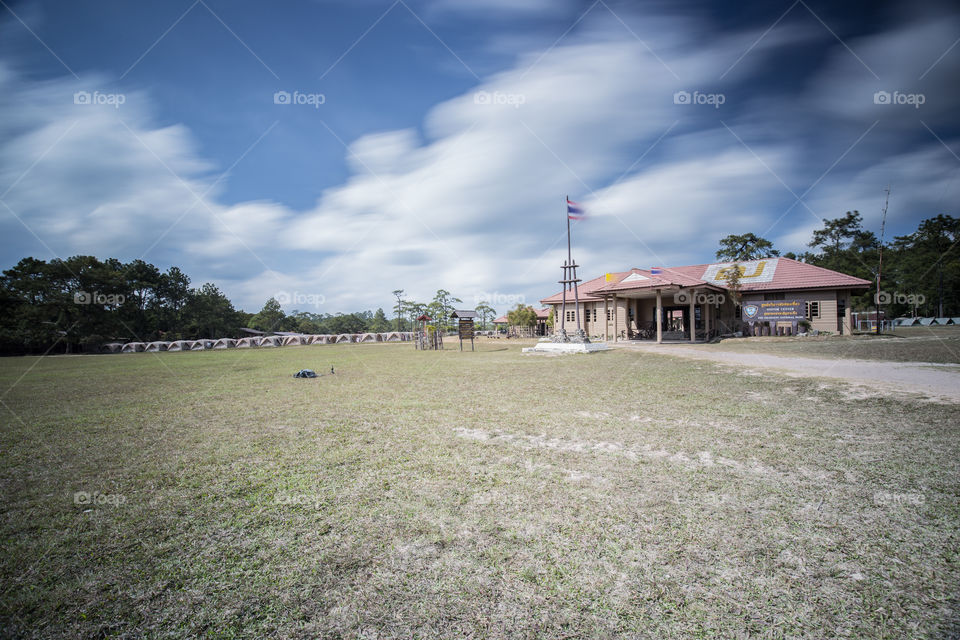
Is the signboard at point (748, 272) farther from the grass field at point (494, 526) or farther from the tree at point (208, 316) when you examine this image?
the tree at point (208, 316)

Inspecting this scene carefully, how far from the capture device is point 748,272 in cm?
2959

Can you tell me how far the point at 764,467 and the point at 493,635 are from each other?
3.41 m

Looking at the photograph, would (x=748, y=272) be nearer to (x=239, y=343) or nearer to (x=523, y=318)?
(x=523, y=318)

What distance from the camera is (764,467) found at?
3.98 m

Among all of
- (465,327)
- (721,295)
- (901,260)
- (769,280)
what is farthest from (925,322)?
(465,327)

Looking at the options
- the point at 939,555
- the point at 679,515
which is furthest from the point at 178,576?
the point at 939,555

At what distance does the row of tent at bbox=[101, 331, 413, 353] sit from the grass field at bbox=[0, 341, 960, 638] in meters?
37.7

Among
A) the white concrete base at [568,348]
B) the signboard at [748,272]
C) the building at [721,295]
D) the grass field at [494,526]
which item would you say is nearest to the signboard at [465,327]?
the building at [721,295]

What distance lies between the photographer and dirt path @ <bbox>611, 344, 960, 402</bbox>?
294 inches

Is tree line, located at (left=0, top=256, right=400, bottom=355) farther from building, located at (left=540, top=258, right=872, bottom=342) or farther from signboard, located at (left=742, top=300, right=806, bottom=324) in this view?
signboard, located at (left=742, top=300, right=806, bottom=324)

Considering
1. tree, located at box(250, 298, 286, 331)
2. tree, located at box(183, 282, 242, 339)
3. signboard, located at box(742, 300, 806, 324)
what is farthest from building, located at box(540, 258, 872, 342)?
tree, located at box(250, 298, 286, 331)

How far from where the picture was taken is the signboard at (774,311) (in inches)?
1023

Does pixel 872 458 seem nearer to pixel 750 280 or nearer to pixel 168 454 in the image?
pixel 168 454

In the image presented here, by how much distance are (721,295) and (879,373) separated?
19.3m
